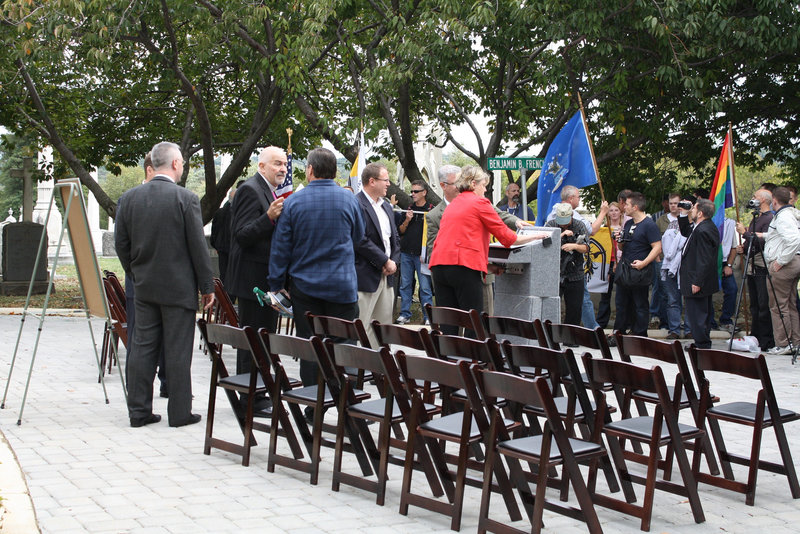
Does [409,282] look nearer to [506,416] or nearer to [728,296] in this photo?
[728,296]

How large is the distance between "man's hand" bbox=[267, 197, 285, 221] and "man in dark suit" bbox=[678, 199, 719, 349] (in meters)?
5.67

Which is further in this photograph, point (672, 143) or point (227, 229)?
point (672, 143)

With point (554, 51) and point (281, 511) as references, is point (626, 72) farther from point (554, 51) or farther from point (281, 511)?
point (281, 511)

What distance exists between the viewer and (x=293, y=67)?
14172mm

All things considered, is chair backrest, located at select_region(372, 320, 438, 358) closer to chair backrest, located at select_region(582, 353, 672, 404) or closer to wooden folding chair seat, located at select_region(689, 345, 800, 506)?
chair backrest, located at select_region(582, 353, 672, 404)

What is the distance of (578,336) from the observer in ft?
19.3

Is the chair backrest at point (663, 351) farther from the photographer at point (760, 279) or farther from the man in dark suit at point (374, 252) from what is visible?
the photographer at point (760, 279)

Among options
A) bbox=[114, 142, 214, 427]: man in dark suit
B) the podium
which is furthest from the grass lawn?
bbox=[114, 142, 214, 427]: man in dark suit

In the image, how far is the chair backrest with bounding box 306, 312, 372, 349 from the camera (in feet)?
19.5

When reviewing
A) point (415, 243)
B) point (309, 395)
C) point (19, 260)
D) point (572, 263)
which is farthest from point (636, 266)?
point (19, 260)

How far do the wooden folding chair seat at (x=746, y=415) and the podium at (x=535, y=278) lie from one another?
4.61 meters

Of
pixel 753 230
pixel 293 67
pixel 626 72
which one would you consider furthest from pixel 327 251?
pixel 626 72

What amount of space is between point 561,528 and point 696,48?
10219 millimetres

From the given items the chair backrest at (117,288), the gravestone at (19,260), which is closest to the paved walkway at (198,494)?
the chair backrest at (117,288)
